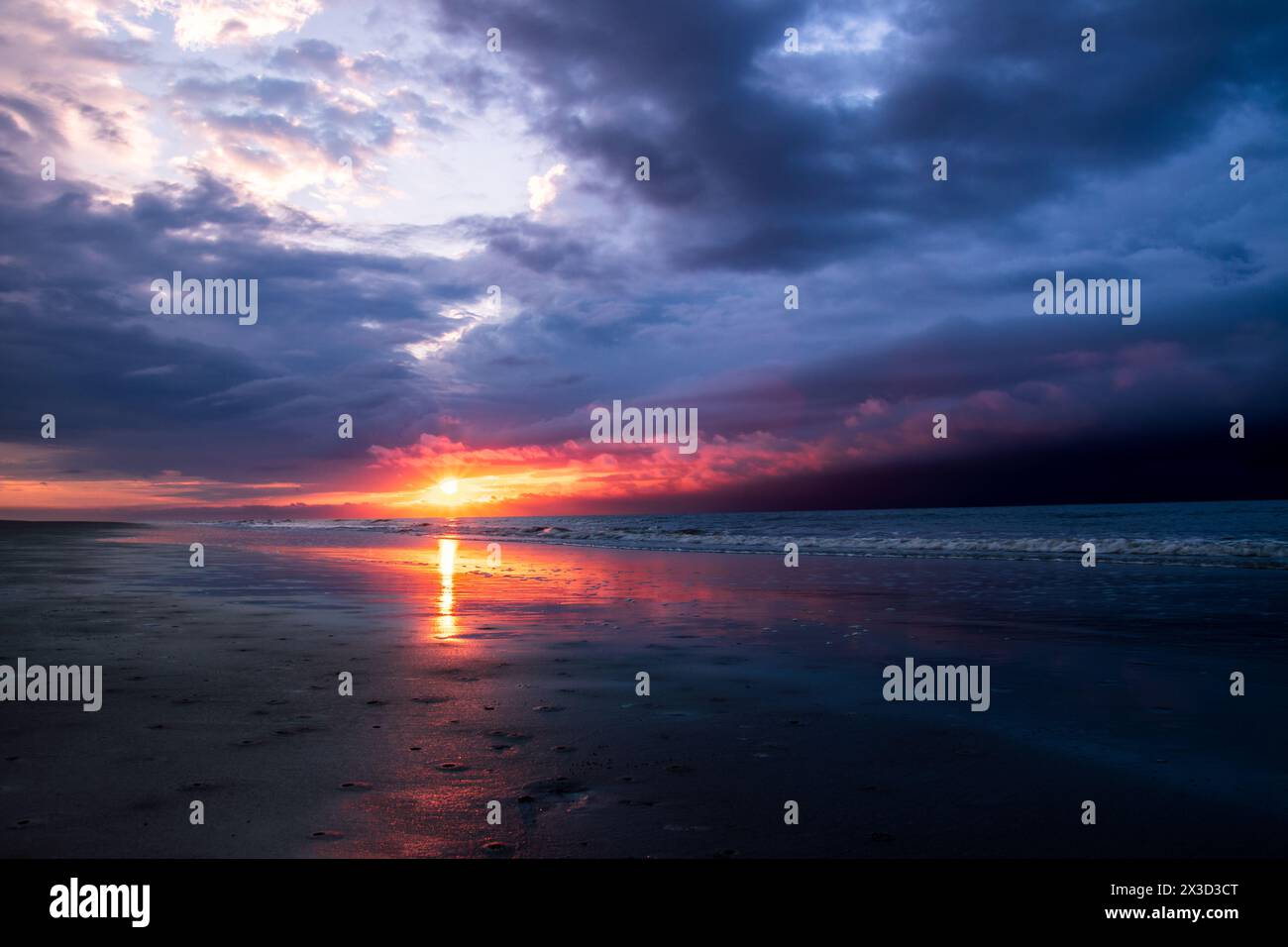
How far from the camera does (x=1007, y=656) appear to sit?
8.19 metres

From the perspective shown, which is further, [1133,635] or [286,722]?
[1133,635]

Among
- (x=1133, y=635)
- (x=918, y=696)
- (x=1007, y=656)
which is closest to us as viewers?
(x=918, y=696)

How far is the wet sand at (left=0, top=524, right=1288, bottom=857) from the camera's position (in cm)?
361

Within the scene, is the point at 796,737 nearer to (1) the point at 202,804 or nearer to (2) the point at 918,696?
(2) the point at 918,696

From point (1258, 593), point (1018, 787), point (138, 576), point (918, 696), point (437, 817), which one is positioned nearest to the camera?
point (437, 817)

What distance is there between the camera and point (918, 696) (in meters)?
6.48

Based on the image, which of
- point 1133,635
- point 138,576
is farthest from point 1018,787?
point 138,576

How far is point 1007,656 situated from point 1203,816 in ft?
14.7

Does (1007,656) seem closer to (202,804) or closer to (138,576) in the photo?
(202,804)

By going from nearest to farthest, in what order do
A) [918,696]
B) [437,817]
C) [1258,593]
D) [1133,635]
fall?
[437,817], [918,696], [1133,635], [1258,593]

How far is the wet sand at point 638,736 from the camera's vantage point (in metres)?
3.61

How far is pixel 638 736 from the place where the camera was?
527cm
